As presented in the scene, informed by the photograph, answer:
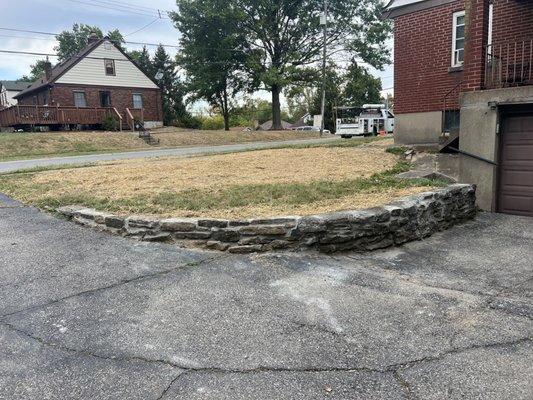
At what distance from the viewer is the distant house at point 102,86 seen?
121ft

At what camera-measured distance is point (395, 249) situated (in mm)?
6191

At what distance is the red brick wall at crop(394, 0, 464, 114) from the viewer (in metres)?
13.5

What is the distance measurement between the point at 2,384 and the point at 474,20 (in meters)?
9.43

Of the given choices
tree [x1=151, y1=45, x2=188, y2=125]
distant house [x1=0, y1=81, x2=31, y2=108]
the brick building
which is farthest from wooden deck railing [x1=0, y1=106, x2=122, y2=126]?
the brick building

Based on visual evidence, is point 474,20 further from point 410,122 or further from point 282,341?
point 282,341

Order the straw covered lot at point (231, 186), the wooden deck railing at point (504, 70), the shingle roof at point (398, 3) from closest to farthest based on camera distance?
the straw covered lot at point (231, 186) < the wooden deck railing at point (504, 70) < the shingle roof at point (398, 3)

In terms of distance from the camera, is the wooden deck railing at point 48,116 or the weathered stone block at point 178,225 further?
the wooden deck railing at point 48,116

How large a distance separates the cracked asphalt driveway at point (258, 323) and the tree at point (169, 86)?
47.1m

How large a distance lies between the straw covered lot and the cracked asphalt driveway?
1087 mm

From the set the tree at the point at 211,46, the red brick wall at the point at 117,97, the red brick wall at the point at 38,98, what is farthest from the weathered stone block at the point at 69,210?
the red brick wall at the point at 38,98

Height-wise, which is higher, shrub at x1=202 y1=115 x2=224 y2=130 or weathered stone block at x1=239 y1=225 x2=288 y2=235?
shrub at x1=202 y1=115 x2=224 y2=130

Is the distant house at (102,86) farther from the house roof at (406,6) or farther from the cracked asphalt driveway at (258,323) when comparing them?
the cracked asphalt driveway at (258,323)

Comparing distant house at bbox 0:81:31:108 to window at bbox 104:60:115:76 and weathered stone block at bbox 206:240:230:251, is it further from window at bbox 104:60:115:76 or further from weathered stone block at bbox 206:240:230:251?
weathered stone block at bbox 206:240:230:251

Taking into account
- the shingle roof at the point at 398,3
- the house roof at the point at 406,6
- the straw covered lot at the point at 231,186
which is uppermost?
the shingle roof at the point at 398,3
